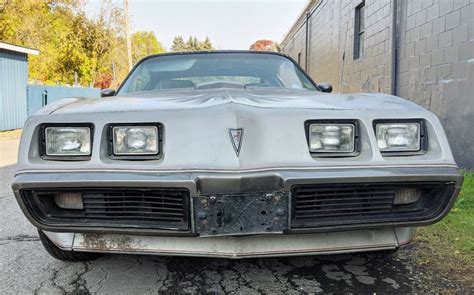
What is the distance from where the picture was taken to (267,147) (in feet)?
6.32

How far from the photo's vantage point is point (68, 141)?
6.56 feet

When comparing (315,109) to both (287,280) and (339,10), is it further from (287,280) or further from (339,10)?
(339,10)

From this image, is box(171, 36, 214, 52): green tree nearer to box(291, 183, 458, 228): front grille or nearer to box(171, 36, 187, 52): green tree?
box(171, 36, 187, 52): green tree

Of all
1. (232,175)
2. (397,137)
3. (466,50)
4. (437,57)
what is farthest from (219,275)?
(437,57)

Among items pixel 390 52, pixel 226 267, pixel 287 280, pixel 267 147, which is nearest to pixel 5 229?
pixel 226 267

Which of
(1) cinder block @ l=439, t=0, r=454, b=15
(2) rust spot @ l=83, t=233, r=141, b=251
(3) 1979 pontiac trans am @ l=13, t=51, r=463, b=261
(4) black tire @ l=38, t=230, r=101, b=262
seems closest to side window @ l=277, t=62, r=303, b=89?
(3) 1979 pontiac trans am @ l=13, t=51, r=463, b=261

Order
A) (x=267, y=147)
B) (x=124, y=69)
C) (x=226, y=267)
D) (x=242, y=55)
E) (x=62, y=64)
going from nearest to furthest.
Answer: (x=267, y=147), (x=226, y=267), (x=242, y=55), (x=62, y=64), (x=124, y=69)

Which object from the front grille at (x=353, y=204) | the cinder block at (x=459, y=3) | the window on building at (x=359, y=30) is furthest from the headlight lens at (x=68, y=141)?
the window on building at (x=359, y=30)

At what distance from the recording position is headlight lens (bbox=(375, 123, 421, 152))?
202 centimetres

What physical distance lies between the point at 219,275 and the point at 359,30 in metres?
8.48

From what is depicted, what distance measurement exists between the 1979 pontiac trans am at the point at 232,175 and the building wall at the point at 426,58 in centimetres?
341

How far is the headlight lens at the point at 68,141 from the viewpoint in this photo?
6.52 ft

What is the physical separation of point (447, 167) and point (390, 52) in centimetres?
576

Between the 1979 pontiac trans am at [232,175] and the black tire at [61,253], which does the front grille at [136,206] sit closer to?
the 1979 pontiac trans am at [232,175]
